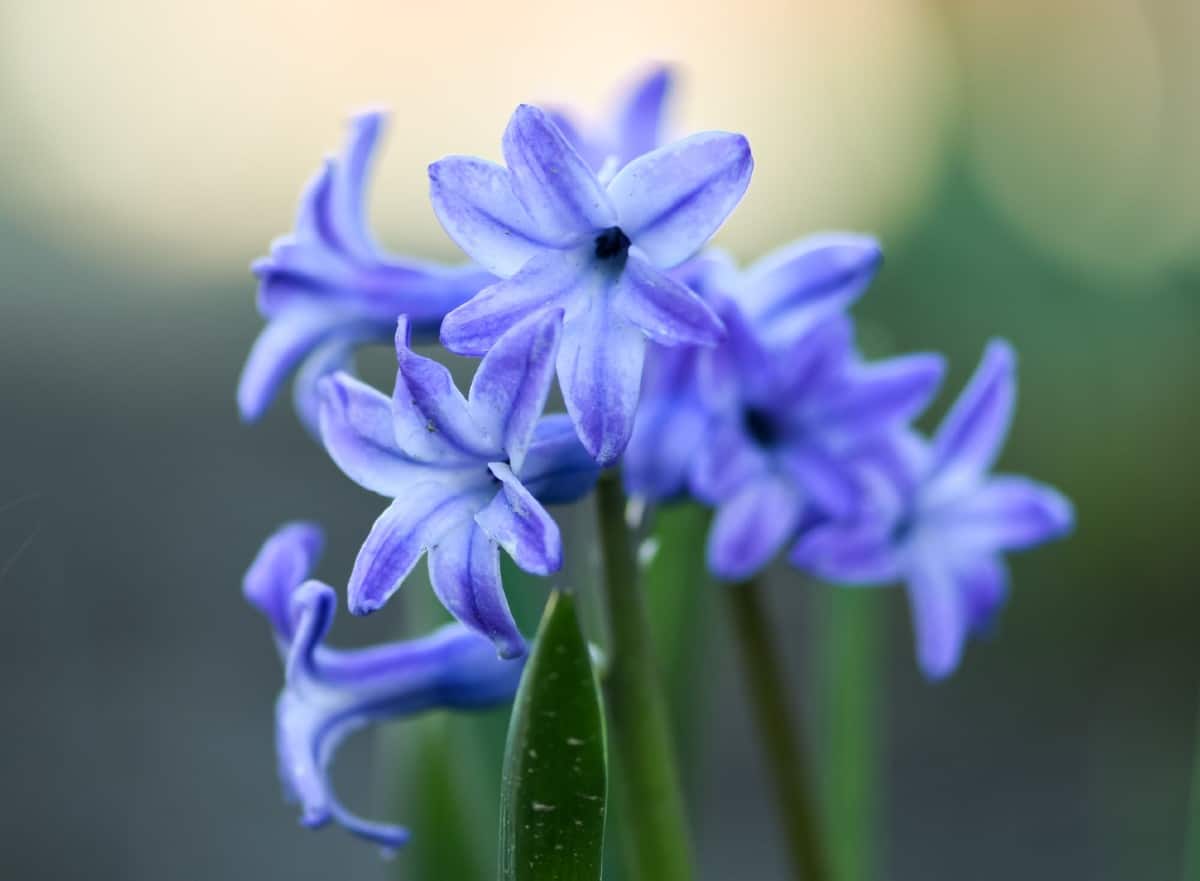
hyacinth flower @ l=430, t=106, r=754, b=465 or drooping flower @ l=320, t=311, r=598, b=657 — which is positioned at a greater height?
hyacinth flower @ l=430, t=106, r=754, b=465

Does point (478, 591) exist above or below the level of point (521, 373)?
below

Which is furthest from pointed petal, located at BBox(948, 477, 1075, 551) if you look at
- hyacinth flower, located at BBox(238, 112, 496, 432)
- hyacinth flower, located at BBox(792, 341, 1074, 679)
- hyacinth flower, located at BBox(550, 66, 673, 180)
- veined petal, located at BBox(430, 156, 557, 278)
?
veined petal, located at BBox(430, 156, 557, 278)

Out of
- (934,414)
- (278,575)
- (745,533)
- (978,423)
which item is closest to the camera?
(278,575)

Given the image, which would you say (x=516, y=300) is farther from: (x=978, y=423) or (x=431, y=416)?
(x=978, y=423)

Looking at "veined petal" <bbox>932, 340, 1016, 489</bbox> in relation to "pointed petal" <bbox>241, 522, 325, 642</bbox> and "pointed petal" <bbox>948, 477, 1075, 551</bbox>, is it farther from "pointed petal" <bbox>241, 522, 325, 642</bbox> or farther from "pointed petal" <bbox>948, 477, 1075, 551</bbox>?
"pointed petal" <bbox>241, 522, 325, 642</bbox>

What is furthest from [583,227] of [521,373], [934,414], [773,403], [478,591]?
[934,414]

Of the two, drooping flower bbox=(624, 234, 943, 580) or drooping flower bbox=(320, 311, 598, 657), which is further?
drooping flower bbox=(624, 234, 943, 580)
